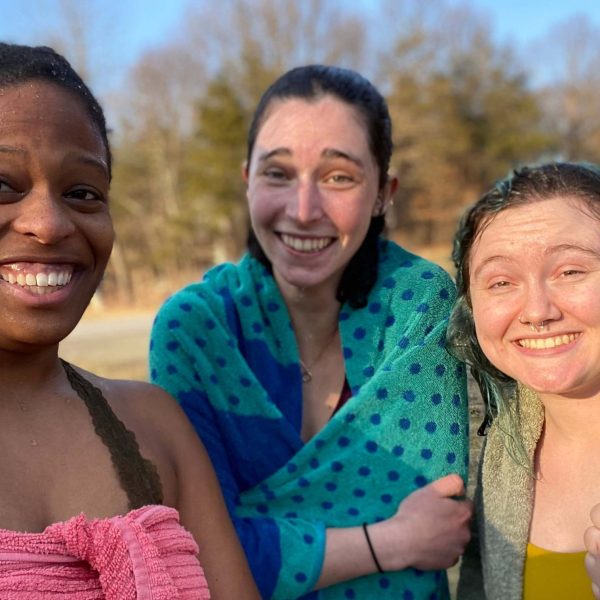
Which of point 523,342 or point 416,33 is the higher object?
point 416,33

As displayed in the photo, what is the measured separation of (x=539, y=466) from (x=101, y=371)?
20.8 feet

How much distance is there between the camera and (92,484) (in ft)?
4.43

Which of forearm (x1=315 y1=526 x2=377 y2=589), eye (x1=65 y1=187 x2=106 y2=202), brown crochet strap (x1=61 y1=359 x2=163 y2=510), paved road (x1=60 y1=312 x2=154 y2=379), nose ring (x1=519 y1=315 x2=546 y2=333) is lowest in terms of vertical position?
forearm (x1=315 y1=526 x2=377 y2=589)

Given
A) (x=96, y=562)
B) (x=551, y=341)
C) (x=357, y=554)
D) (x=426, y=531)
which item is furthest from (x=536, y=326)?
(x=96, y=562)

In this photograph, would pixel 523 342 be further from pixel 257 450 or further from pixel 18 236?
pixel 18 236

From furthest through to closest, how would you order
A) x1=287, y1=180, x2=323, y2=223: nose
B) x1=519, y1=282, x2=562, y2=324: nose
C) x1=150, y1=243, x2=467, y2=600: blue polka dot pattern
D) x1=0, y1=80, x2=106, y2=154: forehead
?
1. x1=287, y1=180, x2=323, y2=223: nose
2. x1=150, y1=243, x2=467, y2=600: blue polka dot pattern
3. x1=519, y1=282, x2=562, y2=324: nose
4. x1=0, y1=80, x2=106, y2=154: forehead

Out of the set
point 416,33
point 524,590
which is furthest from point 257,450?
point 416,33

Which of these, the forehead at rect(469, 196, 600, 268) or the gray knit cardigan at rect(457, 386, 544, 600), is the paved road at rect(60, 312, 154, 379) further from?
the forehead at rect(469, 196, 600, 268)

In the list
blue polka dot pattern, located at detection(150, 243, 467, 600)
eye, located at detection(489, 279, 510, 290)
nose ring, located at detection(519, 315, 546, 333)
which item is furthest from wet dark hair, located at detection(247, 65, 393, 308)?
nose ring, located at detection(519, 315, 546, 333)

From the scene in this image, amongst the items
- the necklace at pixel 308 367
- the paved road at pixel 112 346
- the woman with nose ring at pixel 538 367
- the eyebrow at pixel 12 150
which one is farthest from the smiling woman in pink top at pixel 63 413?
the paved road at pixel 112 346

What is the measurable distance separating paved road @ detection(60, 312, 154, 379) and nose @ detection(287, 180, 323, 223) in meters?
4.74

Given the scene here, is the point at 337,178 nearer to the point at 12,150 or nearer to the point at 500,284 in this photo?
the point at 500,284

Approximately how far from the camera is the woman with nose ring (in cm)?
162

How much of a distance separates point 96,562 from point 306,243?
119 centimetres
